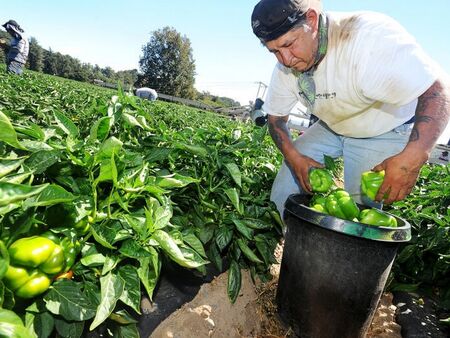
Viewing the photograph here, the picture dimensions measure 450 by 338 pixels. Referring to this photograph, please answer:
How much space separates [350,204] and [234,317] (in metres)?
0.88

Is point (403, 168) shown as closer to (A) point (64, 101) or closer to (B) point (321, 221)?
(B) point (321, 221)

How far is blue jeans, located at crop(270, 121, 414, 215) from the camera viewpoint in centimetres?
234

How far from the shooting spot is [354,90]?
2037mm

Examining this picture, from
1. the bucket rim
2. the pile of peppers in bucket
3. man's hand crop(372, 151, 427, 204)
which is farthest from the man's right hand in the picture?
the bucket rim

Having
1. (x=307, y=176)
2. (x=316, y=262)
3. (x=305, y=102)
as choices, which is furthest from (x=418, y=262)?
(x=305, y=102)

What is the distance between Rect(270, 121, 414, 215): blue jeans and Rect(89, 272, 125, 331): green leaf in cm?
160

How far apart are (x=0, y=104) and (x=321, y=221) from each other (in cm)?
248

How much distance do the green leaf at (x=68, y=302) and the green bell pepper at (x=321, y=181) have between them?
1.41 m

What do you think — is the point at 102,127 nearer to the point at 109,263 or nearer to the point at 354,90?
the point at 109,263

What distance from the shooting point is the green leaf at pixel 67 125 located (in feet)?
4.28

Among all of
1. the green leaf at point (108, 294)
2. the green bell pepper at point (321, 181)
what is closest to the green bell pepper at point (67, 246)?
the green leaf at point (108, 294)

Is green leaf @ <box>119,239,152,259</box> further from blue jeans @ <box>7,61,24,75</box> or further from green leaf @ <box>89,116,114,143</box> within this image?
blue jeans @ <box>7,61,24,75</box>

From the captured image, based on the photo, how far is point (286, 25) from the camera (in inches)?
71.9

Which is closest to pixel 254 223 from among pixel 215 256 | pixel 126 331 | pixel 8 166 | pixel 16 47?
pixel 215 256
